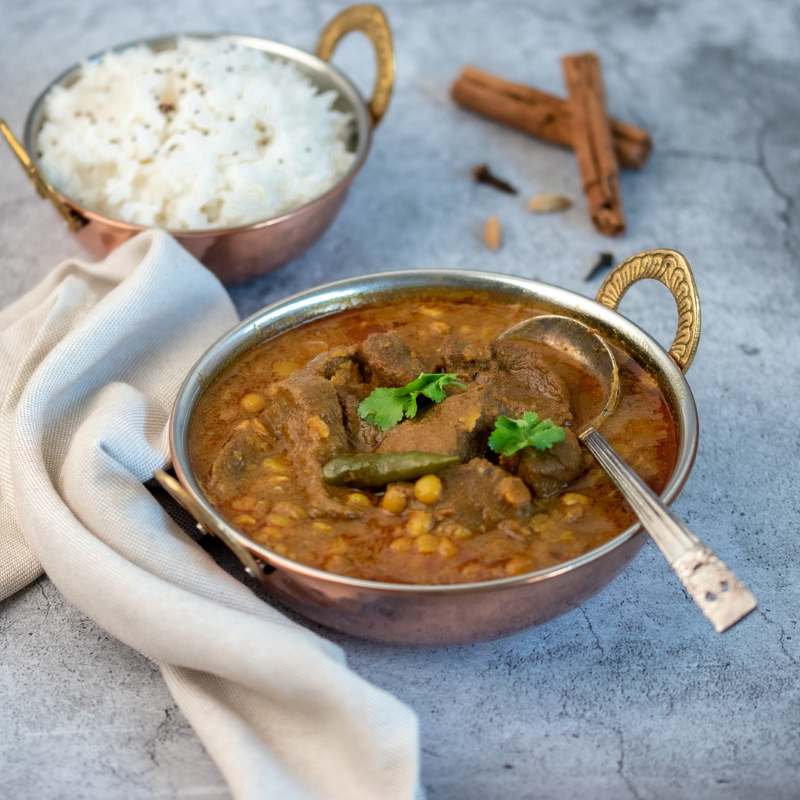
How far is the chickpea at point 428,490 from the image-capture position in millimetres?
2664

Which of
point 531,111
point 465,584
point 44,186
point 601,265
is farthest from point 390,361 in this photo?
point 531,111

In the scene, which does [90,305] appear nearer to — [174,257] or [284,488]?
[174,257]

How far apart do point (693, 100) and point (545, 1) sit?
121cm

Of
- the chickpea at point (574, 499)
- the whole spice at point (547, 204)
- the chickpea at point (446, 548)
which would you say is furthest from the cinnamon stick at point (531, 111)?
the chickpea at point (446, 548)

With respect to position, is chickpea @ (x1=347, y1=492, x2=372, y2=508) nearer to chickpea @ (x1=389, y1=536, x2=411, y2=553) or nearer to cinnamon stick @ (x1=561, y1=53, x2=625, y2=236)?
chickpea @ (x1=389, y1=536, x2=411, y2=553)

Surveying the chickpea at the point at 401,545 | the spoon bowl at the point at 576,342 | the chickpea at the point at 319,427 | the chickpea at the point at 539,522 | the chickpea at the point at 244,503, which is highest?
the chickpea at the point at 319,427

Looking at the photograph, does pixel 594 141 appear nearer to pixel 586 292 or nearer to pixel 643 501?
pixel 586 292

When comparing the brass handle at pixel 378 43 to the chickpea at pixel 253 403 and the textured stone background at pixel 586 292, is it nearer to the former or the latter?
the textured stone background at pixel 586 292

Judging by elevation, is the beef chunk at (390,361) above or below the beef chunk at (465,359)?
above

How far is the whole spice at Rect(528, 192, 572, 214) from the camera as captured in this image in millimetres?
4648

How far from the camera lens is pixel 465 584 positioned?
7.89 feet

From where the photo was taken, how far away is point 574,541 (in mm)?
2605

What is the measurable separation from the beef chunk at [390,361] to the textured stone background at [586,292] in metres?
0.70

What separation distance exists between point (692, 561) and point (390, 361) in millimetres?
1001
